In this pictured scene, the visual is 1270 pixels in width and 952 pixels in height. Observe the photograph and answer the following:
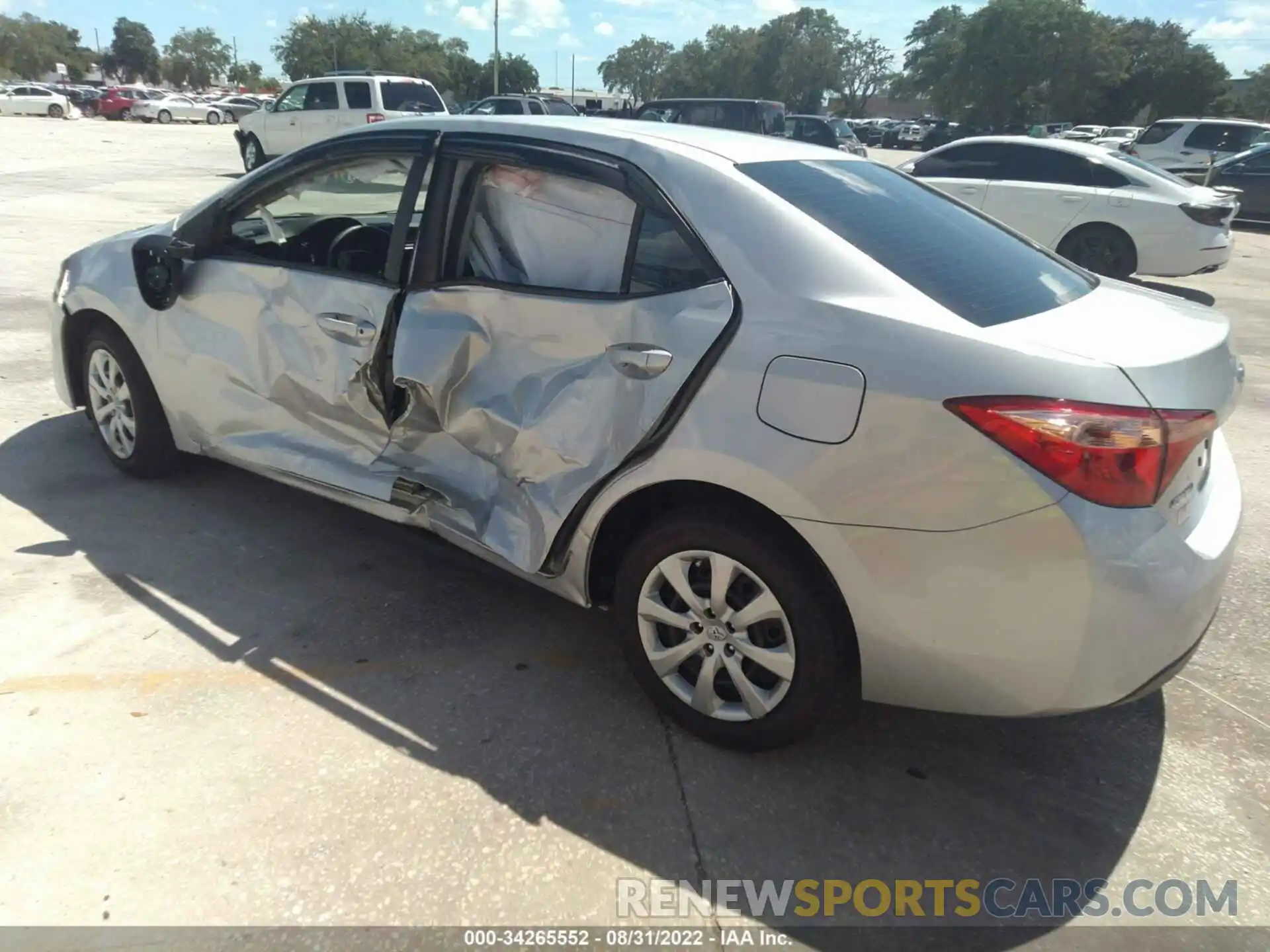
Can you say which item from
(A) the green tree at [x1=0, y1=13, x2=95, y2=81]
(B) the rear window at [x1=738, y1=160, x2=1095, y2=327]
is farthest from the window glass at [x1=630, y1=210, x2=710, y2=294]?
(A) the green tree at [x1=0, y1=13, x2=95, y2=81]

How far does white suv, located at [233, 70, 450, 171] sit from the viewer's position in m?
19.0

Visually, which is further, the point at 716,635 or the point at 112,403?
the point at 112,403

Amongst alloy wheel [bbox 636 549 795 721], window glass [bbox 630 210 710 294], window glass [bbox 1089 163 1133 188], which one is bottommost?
alloy wheel [bbox 636 549 795 721]

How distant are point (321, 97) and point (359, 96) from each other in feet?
3.03

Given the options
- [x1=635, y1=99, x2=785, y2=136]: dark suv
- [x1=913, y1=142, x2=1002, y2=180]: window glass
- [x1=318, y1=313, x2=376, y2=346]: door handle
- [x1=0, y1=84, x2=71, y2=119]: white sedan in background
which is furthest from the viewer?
[x1=0, y1=84, x2=71, y2=119]: white sedan in background

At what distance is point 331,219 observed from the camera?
163 inches

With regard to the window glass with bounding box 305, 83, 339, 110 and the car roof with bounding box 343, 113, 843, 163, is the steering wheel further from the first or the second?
the window glass with bounding box 305, 83, 339, 110

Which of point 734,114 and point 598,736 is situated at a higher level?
point 734,114

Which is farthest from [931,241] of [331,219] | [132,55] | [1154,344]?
[132,55]

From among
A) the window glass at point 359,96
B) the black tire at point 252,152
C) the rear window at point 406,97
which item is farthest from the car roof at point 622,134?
the black tire at point 252,152

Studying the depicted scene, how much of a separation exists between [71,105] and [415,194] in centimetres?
5428

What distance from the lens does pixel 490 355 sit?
10.4 ft

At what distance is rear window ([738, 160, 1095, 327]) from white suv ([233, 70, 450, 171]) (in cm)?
1689

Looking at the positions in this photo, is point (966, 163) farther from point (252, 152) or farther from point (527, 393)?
point (252, 152)
